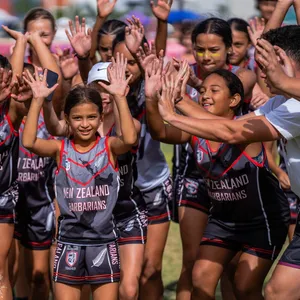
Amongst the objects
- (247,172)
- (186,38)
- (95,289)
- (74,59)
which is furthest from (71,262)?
(186,38)

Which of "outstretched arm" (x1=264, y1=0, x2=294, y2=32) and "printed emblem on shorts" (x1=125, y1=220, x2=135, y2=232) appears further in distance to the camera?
"outstretched arm" (x1=264, y1=0, x2=294, y2=32)

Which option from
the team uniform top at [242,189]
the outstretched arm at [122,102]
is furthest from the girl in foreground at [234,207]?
the outstretched arm at [122,102]

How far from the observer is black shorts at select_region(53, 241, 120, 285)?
5805 mm

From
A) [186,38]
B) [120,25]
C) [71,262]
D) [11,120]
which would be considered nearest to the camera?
[71,262]

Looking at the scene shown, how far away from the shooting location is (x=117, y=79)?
19.0 ft

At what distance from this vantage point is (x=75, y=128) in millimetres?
5914

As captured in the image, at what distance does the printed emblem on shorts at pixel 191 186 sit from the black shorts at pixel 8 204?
1381 mm

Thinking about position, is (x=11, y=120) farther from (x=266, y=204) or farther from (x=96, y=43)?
(x=266, y=204)

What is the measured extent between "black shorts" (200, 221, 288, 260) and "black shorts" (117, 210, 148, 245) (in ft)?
1.76

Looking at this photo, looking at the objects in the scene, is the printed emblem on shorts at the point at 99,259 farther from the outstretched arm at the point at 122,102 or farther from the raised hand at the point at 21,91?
the raised hand at the point at 21,91

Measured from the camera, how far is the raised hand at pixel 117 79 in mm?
5762

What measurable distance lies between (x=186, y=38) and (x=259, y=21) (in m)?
3.11

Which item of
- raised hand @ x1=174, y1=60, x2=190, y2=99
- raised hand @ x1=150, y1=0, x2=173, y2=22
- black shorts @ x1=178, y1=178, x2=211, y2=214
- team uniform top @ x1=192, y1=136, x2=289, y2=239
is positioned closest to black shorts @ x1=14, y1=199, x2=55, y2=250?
black shorts @ x1=178, y1=178, x2=211, y2=214

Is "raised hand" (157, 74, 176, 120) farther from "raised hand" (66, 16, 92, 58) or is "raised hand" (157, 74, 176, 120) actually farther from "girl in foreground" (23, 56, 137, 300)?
"raised hand" (66, 16, 92, 58)
